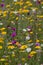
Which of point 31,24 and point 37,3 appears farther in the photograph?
point 37,3

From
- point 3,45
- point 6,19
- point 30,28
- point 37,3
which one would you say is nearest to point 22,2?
point 37,3

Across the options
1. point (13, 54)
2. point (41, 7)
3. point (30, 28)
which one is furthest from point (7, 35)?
point (41, 7)

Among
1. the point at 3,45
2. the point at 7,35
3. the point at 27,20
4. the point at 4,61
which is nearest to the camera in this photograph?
the point at 4,61

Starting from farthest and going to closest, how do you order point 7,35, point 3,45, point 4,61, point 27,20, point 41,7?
point 41,7
point 27,20
point 7,35
point 3,45
point 4,61

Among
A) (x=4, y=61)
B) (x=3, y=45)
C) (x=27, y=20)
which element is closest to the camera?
(x=4, y=61)

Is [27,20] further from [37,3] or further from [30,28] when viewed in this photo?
[37,3]

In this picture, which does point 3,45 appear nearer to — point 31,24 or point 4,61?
point 4,61

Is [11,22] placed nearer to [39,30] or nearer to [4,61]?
[39,30]

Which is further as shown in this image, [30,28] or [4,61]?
[30,28]
